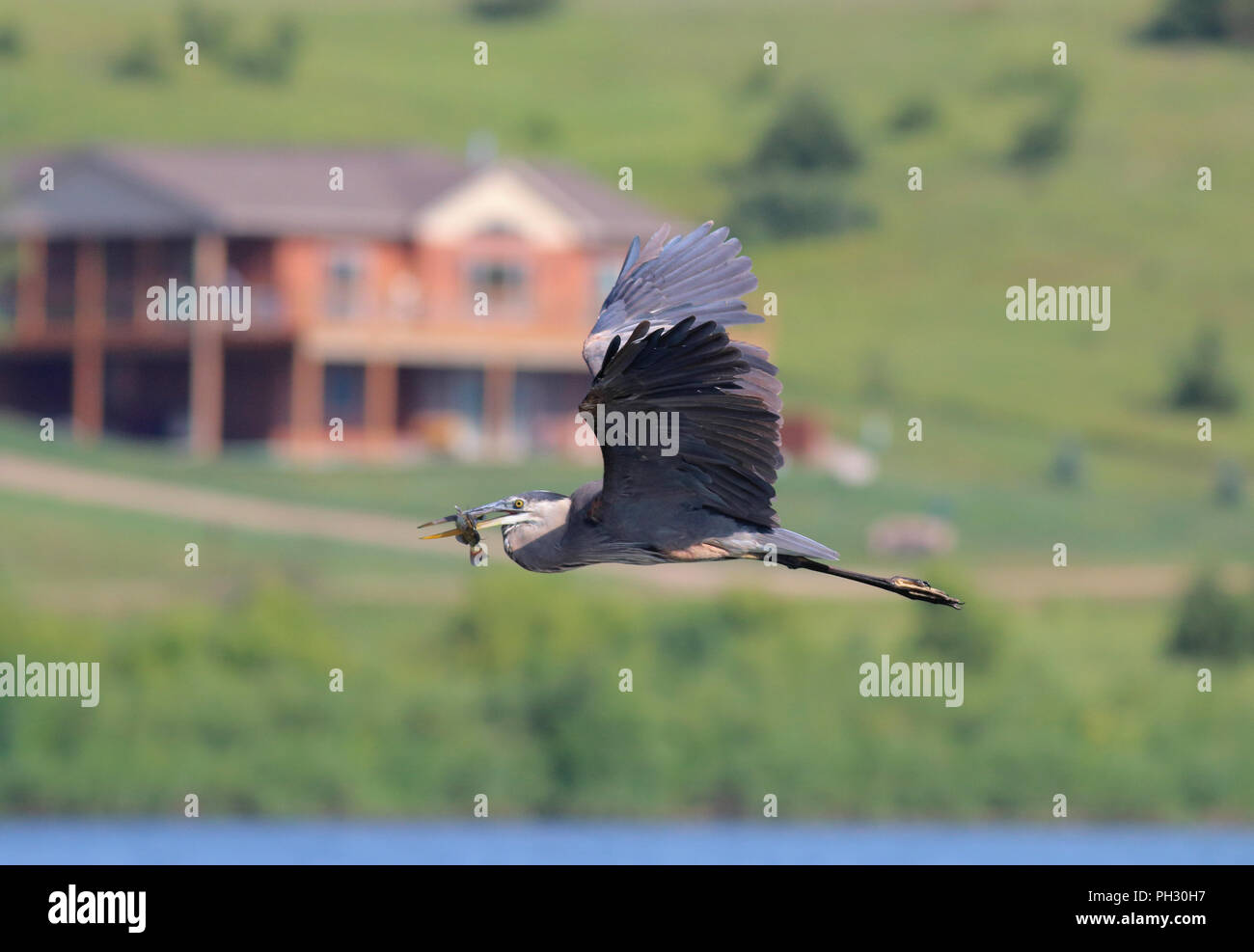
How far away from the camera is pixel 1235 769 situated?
1604 inches

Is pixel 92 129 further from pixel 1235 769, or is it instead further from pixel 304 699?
pixel 1235 769

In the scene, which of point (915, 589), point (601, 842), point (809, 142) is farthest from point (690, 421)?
point (809, 142)

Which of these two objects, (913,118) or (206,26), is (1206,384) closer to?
(913,118)

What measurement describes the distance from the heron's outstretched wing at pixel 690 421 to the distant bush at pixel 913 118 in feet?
263

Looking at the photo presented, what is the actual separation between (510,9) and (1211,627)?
69627 millimetres

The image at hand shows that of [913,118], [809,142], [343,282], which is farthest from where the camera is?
[913,118]

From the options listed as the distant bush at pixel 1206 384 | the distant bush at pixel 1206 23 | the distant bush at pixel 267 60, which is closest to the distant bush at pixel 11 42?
the distant bush at pixel 267 60

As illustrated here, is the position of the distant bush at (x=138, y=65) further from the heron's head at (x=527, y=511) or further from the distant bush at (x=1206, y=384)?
the heron's head at (x=527, y=511)

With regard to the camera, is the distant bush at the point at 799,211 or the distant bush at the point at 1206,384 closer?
the distant bush at the point at 1206,384

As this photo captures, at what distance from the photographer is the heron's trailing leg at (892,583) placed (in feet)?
43.0

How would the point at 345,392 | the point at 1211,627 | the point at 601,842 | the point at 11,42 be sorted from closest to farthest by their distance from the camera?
the point at 601,842, the point at 1211,627, the point at 345,392, the point at 11,42

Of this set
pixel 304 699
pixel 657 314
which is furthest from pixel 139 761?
pixel 657 314

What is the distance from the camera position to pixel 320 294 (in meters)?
65.4
